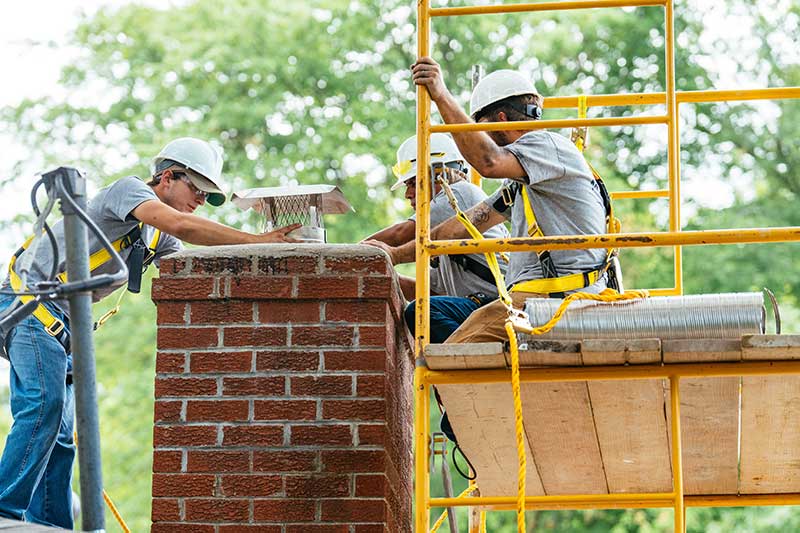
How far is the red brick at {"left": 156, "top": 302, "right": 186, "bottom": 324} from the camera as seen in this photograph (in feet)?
19.1

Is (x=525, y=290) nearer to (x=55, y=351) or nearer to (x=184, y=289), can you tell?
(x=184, y=289)

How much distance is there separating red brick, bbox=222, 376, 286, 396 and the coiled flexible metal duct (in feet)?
4.30

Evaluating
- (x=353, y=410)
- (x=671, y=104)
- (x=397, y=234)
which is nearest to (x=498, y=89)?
(x=671, y=104)

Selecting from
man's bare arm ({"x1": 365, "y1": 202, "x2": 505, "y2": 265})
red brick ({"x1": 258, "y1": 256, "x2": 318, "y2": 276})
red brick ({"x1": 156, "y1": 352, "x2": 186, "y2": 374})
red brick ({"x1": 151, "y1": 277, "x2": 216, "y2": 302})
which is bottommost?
red brick ({"x1": 156, "y1": 352, "x2": 186, "y2": 374})

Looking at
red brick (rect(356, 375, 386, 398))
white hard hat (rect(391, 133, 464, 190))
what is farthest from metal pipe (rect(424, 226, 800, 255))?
white hard hat (rect(391, 133, 464, 190))

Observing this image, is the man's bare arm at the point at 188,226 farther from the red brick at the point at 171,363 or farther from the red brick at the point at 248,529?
the red brick at the point at 248,529

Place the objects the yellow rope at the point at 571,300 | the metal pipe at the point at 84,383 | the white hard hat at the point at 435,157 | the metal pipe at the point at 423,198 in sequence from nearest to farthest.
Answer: the metal pipe at the point at 84,383 < the yellow rope at the point at 571,300 < the metal pipe at the point at 423,198 < the white hard hat at the point at 435,157

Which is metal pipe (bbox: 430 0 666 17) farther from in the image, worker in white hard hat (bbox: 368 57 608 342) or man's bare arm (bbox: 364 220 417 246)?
man's bare arm (bbox: 364 220 417 246)

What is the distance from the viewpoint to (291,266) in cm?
580

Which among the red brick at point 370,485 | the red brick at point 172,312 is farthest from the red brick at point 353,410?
the red brick at point 172,312

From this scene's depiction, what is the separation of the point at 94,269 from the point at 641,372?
2.91 meters

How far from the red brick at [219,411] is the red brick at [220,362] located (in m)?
0.13

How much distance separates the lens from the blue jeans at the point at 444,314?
608 centimetres

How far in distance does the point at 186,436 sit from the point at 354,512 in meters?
0.77
